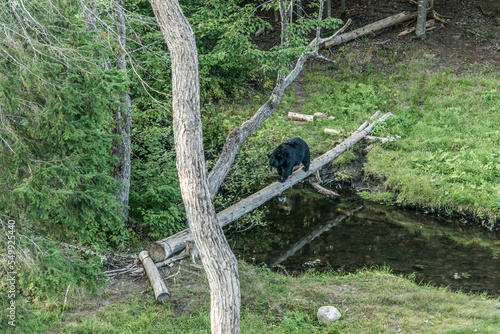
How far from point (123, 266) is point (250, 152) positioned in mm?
5045

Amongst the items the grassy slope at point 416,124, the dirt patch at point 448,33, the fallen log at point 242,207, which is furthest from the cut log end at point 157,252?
the dirt patch at point 448,33

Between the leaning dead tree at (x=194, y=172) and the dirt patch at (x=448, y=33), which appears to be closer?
the leaning dead tree at (x=194, y=172)

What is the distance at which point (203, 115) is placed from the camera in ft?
43.2

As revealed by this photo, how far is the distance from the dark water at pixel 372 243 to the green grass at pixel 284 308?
4.26 feet

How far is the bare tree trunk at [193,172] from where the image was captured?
4.87m

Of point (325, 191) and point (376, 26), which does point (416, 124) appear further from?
point (376, 26)

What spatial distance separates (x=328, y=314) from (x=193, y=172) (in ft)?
9.90

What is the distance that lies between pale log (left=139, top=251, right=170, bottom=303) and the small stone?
7.40ft

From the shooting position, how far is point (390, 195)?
11852mm

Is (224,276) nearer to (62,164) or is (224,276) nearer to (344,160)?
(62,164)

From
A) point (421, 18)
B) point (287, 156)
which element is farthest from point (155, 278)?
point (421, 18)

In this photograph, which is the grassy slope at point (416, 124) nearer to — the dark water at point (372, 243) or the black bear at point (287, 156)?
the dark water at point (372, 243)

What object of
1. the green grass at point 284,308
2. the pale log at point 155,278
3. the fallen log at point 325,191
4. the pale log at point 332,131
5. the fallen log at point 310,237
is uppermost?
the pale log at point 332,131

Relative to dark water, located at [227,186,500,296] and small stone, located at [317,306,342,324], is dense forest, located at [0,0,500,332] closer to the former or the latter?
dark water, located at [227,186,500,296]
